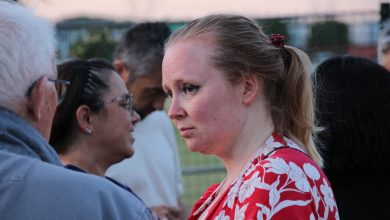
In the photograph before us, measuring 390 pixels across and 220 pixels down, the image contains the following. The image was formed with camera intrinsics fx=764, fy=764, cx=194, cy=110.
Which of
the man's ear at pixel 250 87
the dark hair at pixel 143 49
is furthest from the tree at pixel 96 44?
the man's ear at pixel 250 87

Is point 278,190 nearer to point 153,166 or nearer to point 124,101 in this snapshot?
point 124,101

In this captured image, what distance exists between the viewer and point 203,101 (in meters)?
2.33

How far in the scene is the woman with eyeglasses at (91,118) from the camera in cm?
358

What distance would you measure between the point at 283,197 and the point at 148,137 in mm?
2760

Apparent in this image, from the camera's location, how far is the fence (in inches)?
277

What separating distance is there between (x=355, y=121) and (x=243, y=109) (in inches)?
33.1

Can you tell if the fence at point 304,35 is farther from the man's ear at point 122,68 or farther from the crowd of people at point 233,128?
the crowd of people at point 233,128

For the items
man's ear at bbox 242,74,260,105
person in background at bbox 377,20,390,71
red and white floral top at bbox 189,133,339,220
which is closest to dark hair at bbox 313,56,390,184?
man's ear at bbox 242,74,260,105

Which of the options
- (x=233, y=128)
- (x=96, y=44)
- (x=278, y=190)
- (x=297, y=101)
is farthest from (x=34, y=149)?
(x=96, y=44)

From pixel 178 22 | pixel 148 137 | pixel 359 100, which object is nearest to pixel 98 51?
pixel 178 22

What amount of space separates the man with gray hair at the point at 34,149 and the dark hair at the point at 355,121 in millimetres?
1021

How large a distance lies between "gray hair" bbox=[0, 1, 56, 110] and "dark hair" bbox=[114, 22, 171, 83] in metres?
2.33

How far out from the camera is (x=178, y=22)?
272 inches

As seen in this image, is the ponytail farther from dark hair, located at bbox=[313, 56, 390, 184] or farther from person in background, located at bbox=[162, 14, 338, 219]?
dark hair, located at bbox=[313, 56, 390, 184]
